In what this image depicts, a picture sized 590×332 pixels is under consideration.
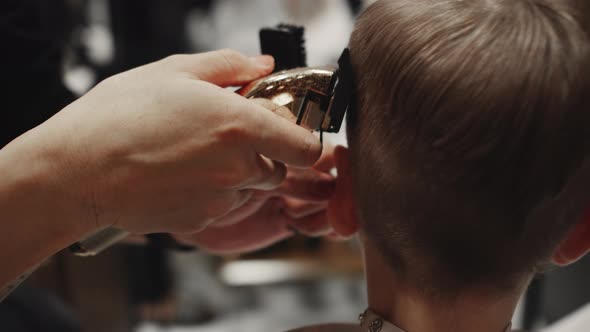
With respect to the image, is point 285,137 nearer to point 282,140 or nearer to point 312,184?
point 282,140

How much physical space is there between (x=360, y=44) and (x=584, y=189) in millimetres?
281

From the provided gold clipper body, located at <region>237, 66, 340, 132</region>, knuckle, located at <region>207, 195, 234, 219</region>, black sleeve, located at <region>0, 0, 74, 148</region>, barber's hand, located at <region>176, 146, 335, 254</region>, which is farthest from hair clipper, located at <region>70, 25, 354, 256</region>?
black sleeve, located at <region>0, 0, 74, 148</region>

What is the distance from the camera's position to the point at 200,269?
7.52ft

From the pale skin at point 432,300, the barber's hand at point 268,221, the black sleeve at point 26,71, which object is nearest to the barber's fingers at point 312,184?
the barber's hand at point 268,221

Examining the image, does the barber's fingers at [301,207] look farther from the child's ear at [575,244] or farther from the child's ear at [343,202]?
the child's ear at [575,244]

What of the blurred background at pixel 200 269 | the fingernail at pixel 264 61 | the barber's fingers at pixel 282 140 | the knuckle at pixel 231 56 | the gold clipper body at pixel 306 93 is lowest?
the blurred background at pixel 200 269

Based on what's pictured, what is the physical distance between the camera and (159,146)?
0.62 meters

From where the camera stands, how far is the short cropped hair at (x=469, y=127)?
0.55 metres

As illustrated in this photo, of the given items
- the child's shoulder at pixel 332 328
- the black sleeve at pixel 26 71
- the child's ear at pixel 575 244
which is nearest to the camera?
the child's ear at pixel 575 244

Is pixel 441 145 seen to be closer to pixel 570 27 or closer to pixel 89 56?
pixel 570 27

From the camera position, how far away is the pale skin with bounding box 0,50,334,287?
24.5 inches

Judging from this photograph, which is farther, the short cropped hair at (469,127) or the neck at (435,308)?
the neck at (435,308)

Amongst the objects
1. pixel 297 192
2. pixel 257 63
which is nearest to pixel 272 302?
pixel 297 192

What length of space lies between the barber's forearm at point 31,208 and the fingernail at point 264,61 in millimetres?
257
